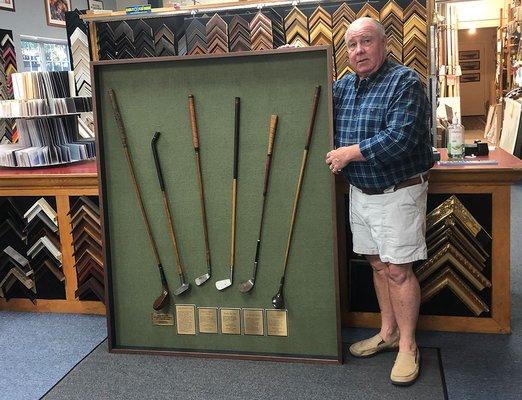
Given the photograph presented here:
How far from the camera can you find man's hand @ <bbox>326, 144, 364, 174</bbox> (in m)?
2.49

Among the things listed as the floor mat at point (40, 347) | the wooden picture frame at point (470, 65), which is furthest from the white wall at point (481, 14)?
the floor mat at point (40, 347)

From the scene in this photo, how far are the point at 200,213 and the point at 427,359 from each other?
1301 millimetres

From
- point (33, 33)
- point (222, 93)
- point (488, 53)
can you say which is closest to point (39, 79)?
point (222, 93)

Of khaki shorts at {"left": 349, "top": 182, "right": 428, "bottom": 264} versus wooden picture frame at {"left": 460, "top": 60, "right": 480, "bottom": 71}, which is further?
wooden picture frame at {"left": 460, "top": 60, "right": 480, "bottom": 71}

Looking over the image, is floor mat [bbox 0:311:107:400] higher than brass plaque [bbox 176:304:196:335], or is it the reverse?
brass plaque [bbox 176:304:196:335]

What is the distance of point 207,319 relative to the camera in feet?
9.95

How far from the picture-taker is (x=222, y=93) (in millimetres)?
2863

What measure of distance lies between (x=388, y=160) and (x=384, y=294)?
75cm

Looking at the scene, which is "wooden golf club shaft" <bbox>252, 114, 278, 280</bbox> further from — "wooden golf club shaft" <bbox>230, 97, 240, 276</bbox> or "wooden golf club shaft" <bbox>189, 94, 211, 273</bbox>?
"wooden golf club shaft" <bbox>189, 94, 211, 273</bbox>

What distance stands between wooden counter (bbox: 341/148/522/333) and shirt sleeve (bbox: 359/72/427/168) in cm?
67

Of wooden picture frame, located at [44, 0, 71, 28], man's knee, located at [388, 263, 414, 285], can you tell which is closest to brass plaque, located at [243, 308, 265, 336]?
man's knee, located at [388, 263, 414, 285]

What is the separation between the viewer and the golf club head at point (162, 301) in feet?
9.89

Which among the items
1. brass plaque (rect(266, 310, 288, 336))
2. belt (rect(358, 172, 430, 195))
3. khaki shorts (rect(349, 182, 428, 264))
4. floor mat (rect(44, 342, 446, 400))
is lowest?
floor mat (rect(44, 342, 446, 400))

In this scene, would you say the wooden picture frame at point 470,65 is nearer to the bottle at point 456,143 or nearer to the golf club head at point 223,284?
the bottle at point 456,143
